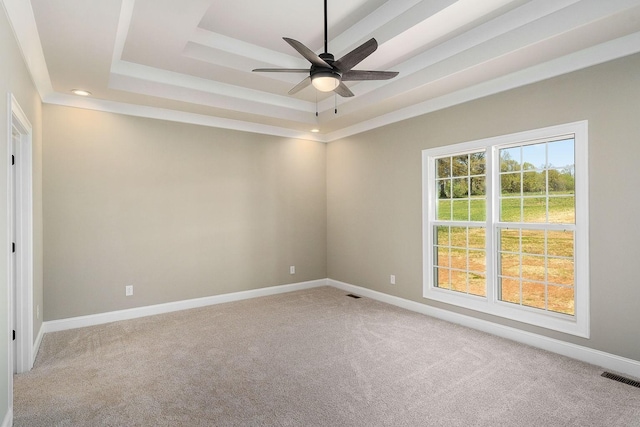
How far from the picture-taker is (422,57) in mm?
3770

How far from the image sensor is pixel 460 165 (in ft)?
13.8

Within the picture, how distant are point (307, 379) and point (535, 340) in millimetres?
2285

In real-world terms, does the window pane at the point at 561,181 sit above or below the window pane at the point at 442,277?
above

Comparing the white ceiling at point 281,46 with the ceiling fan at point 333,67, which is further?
the white ceiling at point 281,46

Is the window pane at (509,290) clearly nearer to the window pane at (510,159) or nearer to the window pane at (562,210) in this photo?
the window pane at (562,210)

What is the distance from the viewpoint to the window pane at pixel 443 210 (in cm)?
438

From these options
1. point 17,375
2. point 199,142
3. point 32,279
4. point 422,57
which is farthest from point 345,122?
point 17,375

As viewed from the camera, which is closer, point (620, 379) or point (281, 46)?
point (620, 379)

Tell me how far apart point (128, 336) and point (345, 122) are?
13.1ft

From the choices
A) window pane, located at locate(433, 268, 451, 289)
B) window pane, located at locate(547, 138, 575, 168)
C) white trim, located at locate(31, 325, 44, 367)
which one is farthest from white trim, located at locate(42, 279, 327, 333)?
window pane, located at locate(547, 138, 575, 168)

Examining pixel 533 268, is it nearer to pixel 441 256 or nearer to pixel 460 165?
pixel 441 256

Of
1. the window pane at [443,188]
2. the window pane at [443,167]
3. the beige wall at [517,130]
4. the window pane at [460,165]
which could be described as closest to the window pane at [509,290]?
the beige wall at [517,130]

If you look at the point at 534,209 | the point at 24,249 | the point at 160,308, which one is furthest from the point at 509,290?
the point at 24,249

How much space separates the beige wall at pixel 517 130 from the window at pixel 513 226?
102 mm
